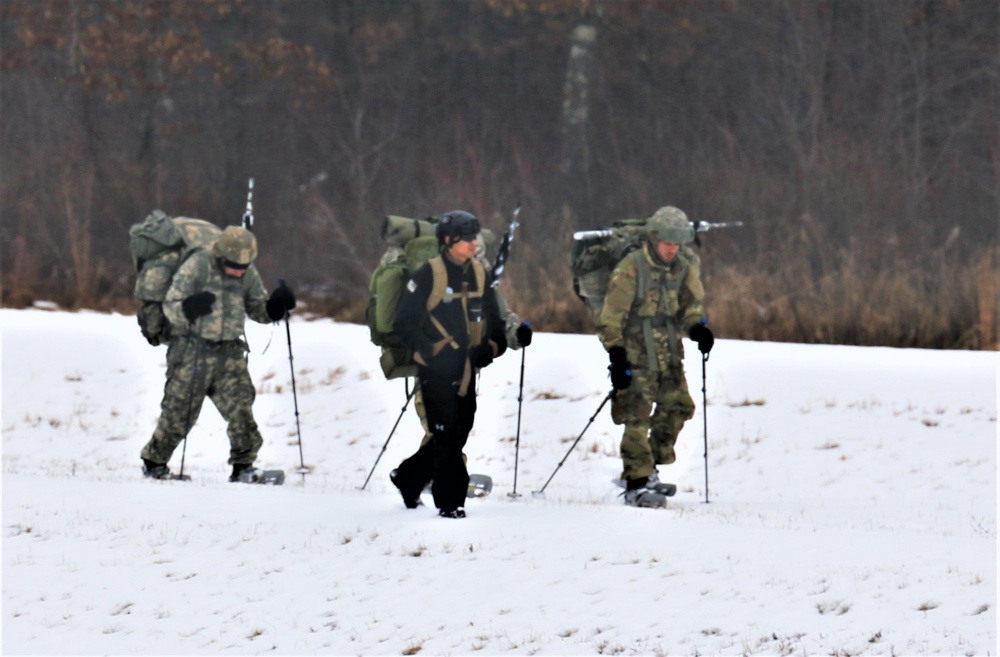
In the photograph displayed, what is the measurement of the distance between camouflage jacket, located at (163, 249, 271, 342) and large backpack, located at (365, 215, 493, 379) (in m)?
1.81

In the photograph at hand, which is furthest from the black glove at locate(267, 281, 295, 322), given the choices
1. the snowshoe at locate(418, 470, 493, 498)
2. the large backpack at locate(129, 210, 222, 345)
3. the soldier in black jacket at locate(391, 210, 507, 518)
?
the soldier in black jacket at locate(391, 210, 507, 518)

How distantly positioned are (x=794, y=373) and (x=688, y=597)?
8.03 metres

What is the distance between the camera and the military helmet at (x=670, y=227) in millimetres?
11938

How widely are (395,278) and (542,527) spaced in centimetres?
189

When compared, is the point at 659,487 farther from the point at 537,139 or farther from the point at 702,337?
the point at 537,139

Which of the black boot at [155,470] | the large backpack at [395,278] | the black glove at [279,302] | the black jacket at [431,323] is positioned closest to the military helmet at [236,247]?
the black glove at [279,302]

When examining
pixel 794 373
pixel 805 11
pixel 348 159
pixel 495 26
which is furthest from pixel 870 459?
pixel 495 26

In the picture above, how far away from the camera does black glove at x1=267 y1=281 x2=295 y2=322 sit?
12953 millimetres

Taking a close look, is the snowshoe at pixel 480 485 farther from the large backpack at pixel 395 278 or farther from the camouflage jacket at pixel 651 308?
the camouflage jacket at pixel 651 308

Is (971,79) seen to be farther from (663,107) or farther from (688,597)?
(688,597)

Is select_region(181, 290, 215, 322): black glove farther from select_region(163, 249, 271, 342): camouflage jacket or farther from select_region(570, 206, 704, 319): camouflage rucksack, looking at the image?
select_region(570, 206, 704, 319): camouflage rucksack

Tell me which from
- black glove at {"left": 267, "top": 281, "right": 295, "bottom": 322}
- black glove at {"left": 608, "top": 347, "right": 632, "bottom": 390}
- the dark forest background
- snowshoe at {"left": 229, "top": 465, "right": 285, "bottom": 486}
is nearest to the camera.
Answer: black glove at {"left": 608, "top": 347, "right": 632, "bottom": 390}

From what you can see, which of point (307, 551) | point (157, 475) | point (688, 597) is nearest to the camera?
point (688, 597)

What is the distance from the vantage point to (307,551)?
10.1 meters
